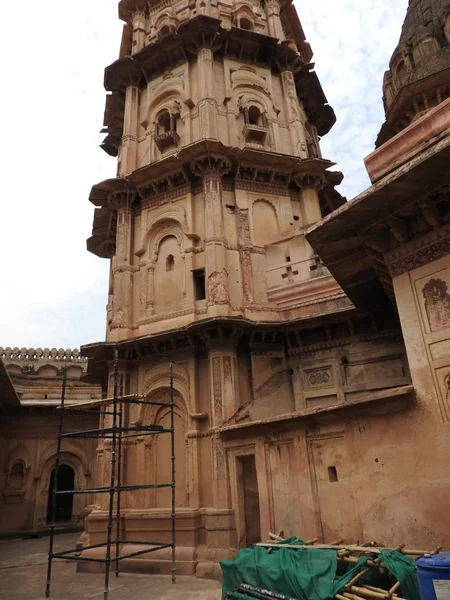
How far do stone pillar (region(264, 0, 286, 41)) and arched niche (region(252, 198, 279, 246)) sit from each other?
8.69m

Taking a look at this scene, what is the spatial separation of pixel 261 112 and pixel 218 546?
49.9 ft

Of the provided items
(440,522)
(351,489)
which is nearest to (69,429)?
(351,489)

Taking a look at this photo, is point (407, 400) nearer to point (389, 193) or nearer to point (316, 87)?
point (389, 193)

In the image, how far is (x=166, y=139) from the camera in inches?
699

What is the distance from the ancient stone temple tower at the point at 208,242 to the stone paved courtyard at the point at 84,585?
0.94m

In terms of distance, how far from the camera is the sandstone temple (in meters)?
6.98

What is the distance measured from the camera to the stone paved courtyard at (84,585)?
909cm

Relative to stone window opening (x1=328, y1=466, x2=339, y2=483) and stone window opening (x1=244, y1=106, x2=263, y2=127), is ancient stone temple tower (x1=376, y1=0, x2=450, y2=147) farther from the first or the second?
stone window opening (x1=328, y1=466, x2=339, y2=483)

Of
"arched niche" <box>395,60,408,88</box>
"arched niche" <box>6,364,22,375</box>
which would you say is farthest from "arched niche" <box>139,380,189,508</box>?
"arched niche" <box>395,60,408,88</box>

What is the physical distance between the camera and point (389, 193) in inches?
263

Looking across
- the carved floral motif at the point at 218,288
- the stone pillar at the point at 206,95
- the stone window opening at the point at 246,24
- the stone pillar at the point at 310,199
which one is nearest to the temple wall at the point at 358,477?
the carved floral motif at the point at 218,288

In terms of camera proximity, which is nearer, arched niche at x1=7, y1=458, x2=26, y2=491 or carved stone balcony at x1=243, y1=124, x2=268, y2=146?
carved stone balcony at x1=243, y1=124, x2=268, y2=146

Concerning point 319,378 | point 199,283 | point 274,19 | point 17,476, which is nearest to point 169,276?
point 199,283

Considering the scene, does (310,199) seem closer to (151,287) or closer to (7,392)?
(151,287)
